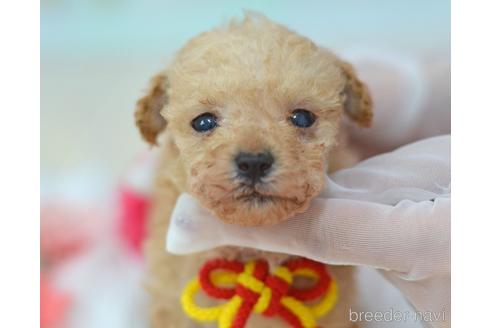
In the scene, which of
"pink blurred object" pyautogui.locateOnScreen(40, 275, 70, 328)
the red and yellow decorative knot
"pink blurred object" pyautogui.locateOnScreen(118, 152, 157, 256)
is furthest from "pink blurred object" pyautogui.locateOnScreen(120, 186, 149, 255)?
the red and yellow decorative knot

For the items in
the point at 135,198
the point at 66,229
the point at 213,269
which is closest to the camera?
the point at 213,269

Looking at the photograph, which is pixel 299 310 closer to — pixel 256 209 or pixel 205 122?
pixel 256 209

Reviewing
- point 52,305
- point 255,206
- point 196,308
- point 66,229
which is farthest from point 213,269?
point 66,229

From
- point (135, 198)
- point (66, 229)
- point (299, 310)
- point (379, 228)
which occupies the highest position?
point (135, 198)

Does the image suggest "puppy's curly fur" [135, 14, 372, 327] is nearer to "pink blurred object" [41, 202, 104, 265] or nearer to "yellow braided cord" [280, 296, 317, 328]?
"yellow braided cord" [280, 296, 317, 328]
